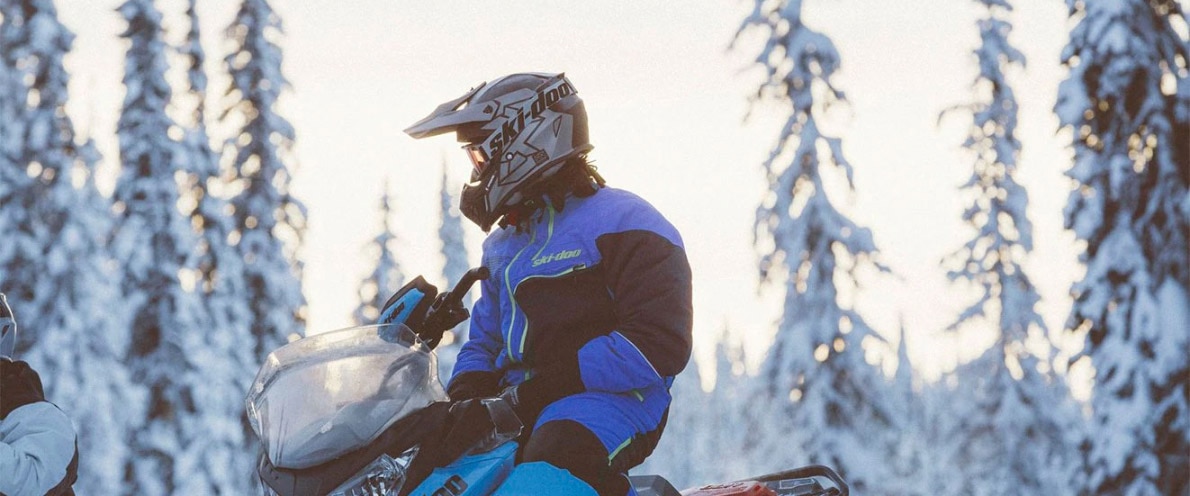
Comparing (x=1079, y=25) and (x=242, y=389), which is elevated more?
(x=1079, y=25)

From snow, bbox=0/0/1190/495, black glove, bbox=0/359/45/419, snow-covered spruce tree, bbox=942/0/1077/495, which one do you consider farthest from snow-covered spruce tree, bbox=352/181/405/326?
black glove, bbox=0/359/45/419

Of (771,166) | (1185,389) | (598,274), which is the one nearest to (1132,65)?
(1185,389)

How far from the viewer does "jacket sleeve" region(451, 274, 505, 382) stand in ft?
16.7

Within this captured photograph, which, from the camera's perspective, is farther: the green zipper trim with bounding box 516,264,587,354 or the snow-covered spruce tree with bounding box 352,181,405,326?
the snow-covered spruce tree with bounding box 352,181,405,326

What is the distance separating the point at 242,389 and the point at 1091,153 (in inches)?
796

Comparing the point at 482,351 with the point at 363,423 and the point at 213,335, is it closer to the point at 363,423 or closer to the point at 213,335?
the point at 363,423

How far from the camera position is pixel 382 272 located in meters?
44.8

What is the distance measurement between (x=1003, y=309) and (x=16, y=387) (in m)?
26.9

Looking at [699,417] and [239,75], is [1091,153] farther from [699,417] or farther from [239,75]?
[699,417]

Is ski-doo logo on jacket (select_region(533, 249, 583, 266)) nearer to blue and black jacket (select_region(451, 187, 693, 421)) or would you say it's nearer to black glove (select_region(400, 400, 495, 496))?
blue and black jacket (select_region(451, 187, 693, 421))

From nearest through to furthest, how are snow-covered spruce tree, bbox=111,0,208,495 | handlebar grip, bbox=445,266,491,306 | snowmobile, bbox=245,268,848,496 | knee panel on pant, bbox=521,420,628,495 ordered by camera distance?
snowmobile, bbox=245,268,848,496
knee panel on pant, bbox=521,420,628,495
handlebar grip, bbox=445,266,491,306
snow-covered spruce tree, bbox=111,0,208,495

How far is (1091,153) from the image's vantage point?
54.8 feet

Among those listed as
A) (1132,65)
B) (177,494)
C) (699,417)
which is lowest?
(699,417)

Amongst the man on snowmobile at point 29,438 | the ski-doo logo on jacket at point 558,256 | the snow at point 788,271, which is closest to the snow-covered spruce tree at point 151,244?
the snow at point 788,271
